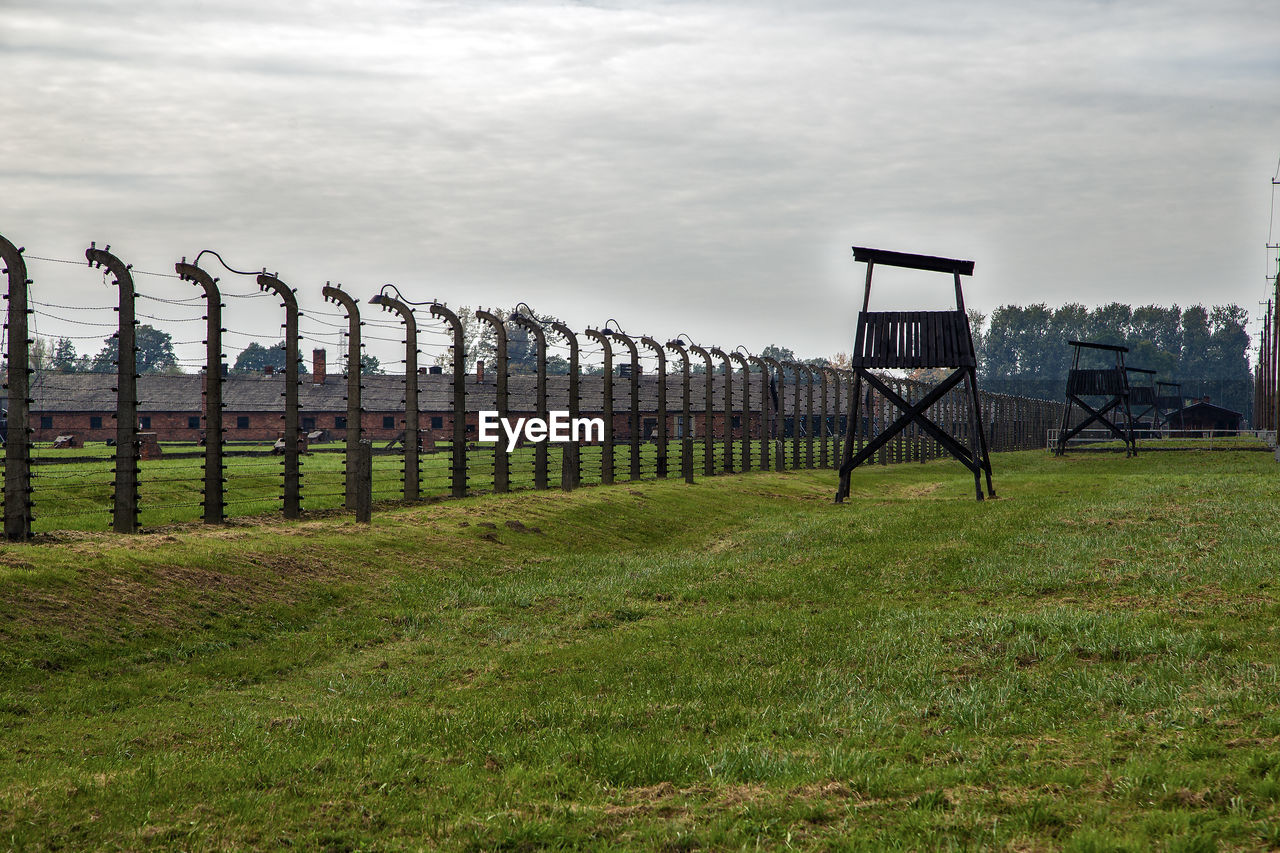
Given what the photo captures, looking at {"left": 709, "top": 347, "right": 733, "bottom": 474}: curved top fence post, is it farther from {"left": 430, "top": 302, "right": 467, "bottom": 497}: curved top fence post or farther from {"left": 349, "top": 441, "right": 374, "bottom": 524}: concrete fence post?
{"left": 349, "top": 441, "right": 374, "bottom": 524}: concrete fence post

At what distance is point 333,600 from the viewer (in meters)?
13.7

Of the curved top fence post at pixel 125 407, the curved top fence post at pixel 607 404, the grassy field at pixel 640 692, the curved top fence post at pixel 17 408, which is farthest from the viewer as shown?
the curved top fence post at pixel 607 404

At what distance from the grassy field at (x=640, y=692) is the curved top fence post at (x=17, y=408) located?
85 cm

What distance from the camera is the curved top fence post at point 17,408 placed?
1426 cm

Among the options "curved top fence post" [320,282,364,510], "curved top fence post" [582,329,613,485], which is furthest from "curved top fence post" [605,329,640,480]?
"curved top fence post" [320,282,364,510]

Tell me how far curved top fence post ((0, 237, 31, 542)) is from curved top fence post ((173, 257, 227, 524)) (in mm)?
3535

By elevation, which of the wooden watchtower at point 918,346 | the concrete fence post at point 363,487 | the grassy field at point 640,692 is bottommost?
the grassy field at point 640,692

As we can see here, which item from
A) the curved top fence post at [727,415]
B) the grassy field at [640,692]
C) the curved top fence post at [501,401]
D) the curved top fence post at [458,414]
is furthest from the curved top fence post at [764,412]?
the grassy field at [640,692]

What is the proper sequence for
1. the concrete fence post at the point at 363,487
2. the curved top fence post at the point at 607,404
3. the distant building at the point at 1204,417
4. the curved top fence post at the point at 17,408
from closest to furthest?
the curved top fence post at the point at 17,408 → the concrete fence post at the point at 363,487 → the curved top fence post at the point at 607,404 → the distant building at the point at 1204,417

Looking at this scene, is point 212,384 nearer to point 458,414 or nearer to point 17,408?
point 17,408

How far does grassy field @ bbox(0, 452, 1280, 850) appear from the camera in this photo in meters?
6.08

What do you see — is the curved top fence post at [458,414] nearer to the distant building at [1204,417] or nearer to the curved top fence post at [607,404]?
the curved top fence post at [607,404]

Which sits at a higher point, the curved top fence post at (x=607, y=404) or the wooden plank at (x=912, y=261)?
the wooden plank at (x=912, y=261)

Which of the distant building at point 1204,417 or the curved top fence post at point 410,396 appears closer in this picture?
the curved top fence post at point 410,396
